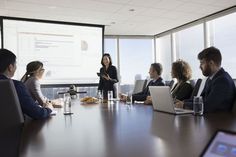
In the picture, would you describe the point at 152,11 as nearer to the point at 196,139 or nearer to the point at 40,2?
the point at 40,2

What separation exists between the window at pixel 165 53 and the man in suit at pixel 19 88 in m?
6.13

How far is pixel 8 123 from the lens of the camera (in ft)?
3.43

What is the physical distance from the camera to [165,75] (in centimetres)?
784

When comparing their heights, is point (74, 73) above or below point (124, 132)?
above

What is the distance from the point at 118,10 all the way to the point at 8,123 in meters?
4.52

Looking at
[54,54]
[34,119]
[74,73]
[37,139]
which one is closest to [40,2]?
[54,54]

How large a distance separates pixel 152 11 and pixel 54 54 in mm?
2422

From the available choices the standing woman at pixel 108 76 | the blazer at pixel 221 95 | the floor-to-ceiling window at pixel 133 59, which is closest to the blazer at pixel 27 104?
the blazer at pixel 221 95

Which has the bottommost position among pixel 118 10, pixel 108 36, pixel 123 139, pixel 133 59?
pixel 123 139

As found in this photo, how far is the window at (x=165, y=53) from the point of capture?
25.1 ft

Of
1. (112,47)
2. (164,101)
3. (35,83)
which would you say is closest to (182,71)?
(164,101)

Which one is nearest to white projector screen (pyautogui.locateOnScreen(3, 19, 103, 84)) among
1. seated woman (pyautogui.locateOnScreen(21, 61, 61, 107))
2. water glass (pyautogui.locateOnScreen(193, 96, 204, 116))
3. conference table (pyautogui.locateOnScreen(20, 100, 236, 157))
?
seated woman (pyautogui.locateOnScreen(21, 61, 61, 107))

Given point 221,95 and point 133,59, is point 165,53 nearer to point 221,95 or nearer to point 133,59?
point 133,59

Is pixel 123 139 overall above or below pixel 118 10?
below
